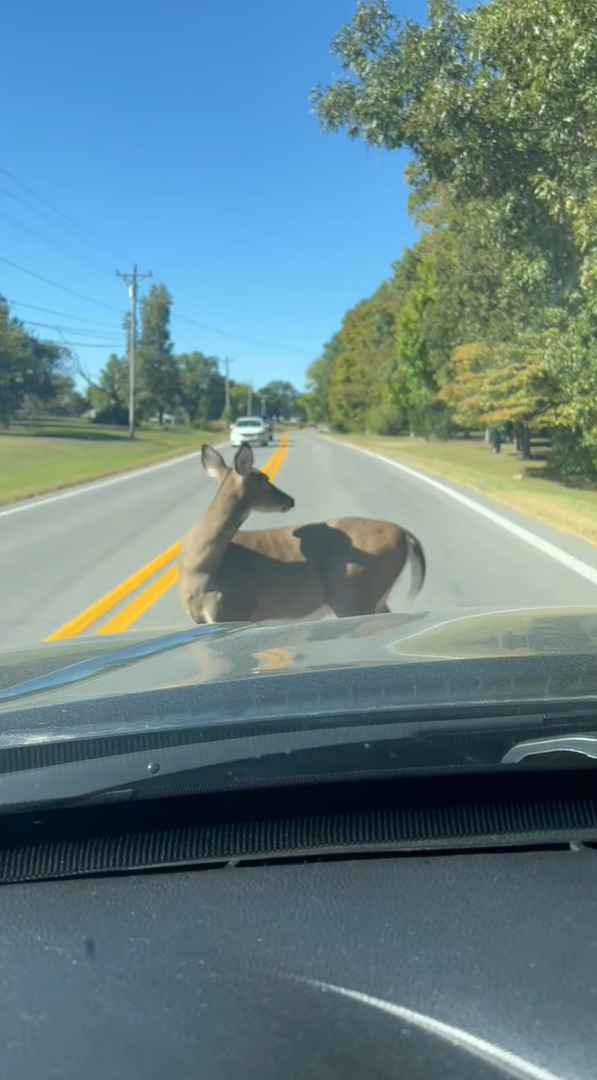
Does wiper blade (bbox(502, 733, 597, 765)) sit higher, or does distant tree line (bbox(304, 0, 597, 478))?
distant tree line (bbox(304, 0, 597, 478))

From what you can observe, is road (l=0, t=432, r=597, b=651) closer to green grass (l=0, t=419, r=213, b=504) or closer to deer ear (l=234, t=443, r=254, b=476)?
deer ear (l=234, t=443, r=254, b=476)

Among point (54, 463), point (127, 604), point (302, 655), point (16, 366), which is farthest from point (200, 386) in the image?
point (302, 655)

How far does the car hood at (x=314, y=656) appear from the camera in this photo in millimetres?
3271

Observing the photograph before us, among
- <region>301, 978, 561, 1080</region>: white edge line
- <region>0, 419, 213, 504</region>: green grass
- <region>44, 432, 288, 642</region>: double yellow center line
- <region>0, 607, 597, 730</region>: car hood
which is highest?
<region>0, 607, 597, 730</region>: car hood

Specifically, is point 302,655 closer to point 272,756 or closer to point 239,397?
point 272,756

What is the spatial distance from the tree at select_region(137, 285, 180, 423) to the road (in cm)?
9335

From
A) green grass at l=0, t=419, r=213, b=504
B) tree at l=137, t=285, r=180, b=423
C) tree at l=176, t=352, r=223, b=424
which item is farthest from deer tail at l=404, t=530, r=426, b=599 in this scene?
tree at l=176, t=352, r=223, b=424

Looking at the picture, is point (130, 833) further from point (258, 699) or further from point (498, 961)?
point (498, 961)

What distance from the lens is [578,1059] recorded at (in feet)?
6.32

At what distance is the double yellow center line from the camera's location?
32.3 feet

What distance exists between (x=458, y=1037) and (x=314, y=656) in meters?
2.07

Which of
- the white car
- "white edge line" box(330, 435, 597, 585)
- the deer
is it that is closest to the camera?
the deer

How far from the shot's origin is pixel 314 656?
157 inches

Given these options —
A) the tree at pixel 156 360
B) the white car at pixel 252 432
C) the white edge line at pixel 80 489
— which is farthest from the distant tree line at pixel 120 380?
the white edge line at pixel 80 489
